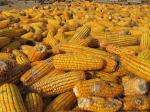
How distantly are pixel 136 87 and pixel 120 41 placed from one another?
137 centimetres

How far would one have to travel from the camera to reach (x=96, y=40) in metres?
4.50

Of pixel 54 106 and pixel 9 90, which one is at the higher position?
pixel 9 90

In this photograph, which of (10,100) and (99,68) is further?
(99,68)

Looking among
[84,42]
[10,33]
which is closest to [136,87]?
[84,42]

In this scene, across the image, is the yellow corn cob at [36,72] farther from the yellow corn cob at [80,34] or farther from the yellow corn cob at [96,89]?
the yellow corn cob at [80,34]

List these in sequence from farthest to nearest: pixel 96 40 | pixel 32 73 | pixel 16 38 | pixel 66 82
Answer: pixel 16 38
pixel 96 40
pixel 32 73
pixel 66 82

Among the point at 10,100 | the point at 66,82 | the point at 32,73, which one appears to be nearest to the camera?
the point at 10,100

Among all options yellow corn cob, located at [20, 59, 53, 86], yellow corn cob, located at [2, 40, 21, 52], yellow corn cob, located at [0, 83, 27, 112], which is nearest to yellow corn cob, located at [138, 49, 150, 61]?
yellow corn cob, located at [20, 59, 53, 86]

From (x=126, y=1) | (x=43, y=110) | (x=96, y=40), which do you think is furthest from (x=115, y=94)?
(x=126, y=1)

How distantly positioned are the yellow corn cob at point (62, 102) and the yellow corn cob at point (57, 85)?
0.07 meters

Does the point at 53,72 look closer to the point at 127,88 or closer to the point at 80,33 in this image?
the point at 127,88

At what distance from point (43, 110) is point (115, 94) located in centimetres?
72

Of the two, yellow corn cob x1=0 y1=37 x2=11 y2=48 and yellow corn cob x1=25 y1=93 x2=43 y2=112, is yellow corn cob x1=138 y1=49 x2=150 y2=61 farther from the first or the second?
yellow corn cob x1=0 y1=37 x2=11 y2=48

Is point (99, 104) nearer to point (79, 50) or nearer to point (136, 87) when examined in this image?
point (136, 87)
